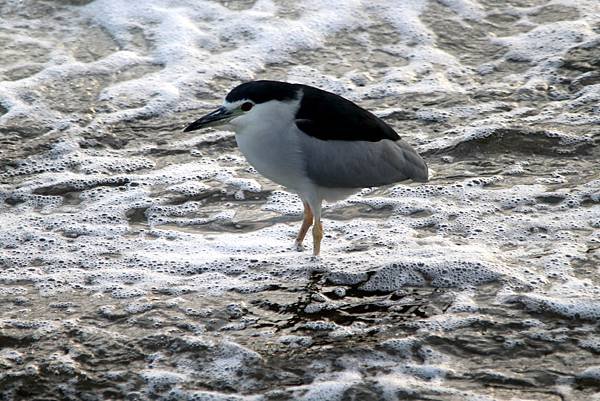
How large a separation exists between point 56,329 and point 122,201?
1.48 metres

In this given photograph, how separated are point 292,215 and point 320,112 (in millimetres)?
904

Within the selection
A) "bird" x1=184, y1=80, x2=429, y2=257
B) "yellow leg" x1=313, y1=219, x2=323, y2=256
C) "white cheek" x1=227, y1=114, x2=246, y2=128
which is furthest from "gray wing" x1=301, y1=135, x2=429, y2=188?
"white cheek" x1=227, y1=114, x2=246, y2=128

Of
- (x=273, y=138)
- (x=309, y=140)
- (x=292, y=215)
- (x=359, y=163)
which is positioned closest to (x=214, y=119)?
(x=273, y=138)

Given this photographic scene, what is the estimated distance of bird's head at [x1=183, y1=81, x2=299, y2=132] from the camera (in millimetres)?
5188

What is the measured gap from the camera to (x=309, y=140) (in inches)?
209

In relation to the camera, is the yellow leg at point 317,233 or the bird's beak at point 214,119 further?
the yellow leg at point 317,233

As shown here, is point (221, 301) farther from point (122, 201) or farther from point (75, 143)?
point (75, 143)

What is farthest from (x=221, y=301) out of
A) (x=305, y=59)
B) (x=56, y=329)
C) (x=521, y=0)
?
(x=521, y=0)

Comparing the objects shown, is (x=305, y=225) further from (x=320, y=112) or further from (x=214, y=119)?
(x=214, y=119)

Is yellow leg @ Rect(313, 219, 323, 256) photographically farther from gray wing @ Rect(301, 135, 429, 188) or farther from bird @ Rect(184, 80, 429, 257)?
gray wing @ Rect(301, 135, 429, 188)

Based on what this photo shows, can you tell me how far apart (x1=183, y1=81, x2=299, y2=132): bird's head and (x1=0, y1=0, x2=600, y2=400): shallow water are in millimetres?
737

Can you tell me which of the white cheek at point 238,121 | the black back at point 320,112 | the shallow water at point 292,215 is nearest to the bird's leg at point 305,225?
the shallow water at point 292,215

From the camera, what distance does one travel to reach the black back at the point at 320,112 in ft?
17.1

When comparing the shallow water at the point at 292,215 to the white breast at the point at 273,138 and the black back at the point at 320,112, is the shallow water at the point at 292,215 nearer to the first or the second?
the white breast at the point at 273,138
